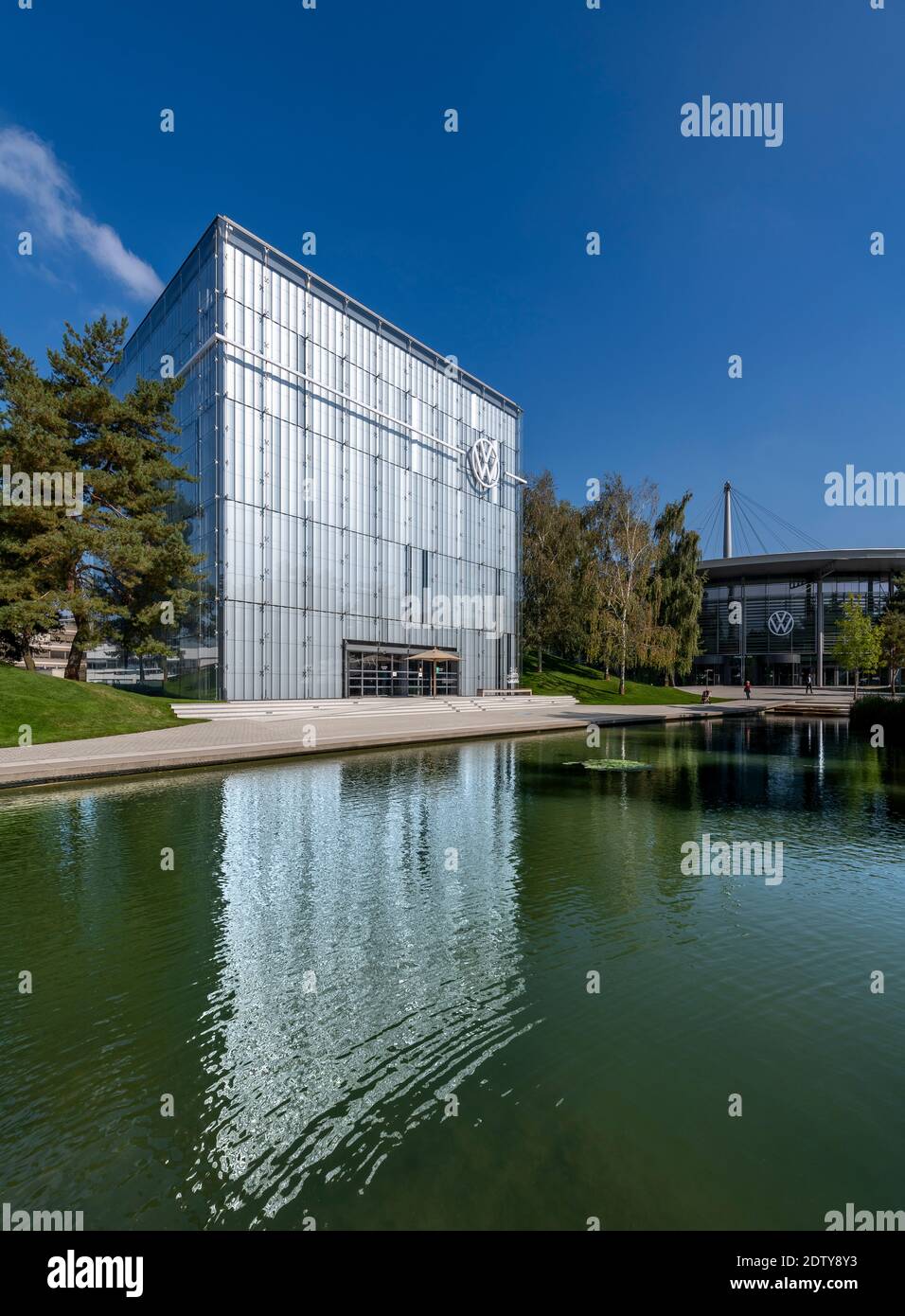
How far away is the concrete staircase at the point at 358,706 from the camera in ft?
82.8

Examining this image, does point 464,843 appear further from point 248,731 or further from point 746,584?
point 746,584

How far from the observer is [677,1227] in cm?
267

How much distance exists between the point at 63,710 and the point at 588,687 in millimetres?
37290

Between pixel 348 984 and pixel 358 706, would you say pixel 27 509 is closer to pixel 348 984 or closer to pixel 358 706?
pixel 358 706

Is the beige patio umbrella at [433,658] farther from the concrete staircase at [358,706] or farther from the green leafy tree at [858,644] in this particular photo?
the green leafy tree at [858,644]

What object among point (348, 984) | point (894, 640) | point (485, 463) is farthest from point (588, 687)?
point (348, 984)

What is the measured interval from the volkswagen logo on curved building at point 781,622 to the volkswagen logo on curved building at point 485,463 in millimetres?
39806

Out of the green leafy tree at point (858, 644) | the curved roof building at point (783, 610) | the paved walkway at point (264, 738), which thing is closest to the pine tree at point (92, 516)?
the paved walkway at point (264, 738)

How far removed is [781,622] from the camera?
68188 millimetres

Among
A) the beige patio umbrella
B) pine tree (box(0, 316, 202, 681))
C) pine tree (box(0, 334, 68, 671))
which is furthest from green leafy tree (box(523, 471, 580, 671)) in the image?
pine tree (box(0, 334, 68, 671))

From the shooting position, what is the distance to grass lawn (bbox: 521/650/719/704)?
1772 inches

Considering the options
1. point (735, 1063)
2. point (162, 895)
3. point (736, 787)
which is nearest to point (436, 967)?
point (735, 1063)

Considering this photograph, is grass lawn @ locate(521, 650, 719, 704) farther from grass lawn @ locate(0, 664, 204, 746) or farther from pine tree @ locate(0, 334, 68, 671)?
pine tree @ locate(0, 334, 68, 671)
